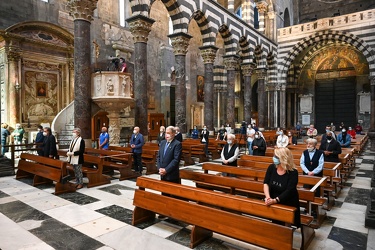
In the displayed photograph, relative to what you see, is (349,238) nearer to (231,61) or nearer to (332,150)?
(332,150)

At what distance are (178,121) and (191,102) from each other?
1093cm

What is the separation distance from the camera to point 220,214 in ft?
10.7

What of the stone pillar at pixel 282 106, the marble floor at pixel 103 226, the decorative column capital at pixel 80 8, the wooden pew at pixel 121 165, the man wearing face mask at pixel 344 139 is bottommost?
the marble floor at pixel 103 226

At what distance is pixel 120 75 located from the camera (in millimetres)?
10406

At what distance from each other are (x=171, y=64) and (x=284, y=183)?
65.8ft

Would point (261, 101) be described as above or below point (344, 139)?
above

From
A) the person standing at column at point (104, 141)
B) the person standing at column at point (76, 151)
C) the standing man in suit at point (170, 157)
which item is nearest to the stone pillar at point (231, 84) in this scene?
the person standing at column at point (104, 141)

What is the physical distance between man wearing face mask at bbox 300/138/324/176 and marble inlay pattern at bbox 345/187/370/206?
1246 mm

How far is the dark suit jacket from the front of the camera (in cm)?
459

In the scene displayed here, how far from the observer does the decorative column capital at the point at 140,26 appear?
11.1 m

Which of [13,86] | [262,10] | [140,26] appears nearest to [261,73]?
[262,10]

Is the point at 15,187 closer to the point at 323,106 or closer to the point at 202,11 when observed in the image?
the point at 202,11

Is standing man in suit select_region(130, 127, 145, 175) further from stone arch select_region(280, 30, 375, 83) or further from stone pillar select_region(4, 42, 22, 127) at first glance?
stone arch select_region(280, 30, 375, 83)

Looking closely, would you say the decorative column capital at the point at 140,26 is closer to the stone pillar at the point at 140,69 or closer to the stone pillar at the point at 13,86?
the stone pillar at the point at 140,69
